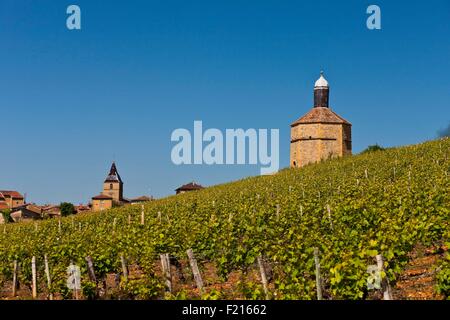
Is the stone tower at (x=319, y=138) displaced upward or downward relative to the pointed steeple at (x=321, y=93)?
downward

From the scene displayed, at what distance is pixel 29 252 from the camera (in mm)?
17594

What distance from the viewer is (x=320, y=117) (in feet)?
188

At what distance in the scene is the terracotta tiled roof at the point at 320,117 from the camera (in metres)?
57.0

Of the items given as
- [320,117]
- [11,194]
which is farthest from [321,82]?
[11,194]

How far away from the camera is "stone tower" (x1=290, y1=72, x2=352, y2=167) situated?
184 ft

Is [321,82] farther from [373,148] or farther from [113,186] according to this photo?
[113,186]

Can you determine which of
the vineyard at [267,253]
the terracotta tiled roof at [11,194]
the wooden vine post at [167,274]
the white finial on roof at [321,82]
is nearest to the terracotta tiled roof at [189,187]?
the white finial on roof at [321,82]

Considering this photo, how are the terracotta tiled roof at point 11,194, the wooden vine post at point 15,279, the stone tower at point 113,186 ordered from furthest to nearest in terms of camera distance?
the terracotta tiled roof at point 11,194 → the stone tower at point 113,186 → the wooden vine post at point 15,279

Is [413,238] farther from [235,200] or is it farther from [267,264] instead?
[235,200]

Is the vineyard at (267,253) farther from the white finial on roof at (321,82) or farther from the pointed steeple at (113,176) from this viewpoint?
the pointed steeple at (113,176)

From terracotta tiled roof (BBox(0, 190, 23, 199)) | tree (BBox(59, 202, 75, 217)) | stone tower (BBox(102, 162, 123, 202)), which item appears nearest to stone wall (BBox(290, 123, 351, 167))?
tree (BBox(59, 202, 75, 217))

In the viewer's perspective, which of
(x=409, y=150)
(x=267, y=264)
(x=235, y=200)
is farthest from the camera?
(x=409, y=150)
